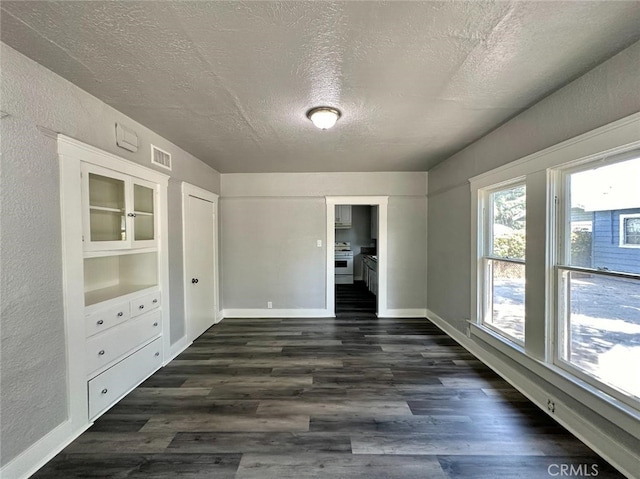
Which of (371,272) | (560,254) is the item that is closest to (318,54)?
(560,254)

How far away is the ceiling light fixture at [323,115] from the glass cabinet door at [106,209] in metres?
1.76

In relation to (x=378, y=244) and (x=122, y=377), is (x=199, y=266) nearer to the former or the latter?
A: (x=122, y=377)

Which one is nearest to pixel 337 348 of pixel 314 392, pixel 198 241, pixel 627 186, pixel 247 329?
pixel 314 392

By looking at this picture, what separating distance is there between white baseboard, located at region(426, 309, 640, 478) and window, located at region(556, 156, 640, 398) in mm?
297

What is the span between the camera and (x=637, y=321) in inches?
65.2

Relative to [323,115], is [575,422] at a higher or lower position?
lower

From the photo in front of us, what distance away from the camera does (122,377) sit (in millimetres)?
2361

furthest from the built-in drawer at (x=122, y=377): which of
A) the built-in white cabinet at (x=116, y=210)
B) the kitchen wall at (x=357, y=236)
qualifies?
the kitchen wall at (x=357, y=236)

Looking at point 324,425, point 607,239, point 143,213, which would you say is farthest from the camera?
point 143,213

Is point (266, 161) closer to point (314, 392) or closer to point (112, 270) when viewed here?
point (112, 270)

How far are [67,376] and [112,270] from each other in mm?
1208

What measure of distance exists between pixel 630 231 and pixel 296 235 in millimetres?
3808

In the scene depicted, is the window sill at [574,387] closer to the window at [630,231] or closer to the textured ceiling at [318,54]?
the window at [630,231]

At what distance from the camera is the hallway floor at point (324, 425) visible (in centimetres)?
167
